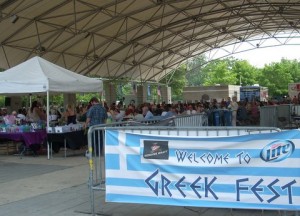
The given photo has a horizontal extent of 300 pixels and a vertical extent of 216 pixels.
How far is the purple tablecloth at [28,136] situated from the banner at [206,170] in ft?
28.3

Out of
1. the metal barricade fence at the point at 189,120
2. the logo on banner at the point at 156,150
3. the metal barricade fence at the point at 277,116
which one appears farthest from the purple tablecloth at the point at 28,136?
Answer: the metal barricade fence at the point at 277,116

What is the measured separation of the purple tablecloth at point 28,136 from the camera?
14094 millimetres

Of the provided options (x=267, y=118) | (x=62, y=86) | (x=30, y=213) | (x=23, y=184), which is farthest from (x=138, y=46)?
(x=30, y=213)

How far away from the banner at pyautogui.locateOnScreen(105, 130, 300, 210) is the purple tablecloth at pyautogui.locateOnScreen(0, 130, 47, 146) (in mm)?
8628

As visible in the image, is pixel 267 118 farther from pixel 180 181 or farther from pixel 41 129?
pixel 180 181

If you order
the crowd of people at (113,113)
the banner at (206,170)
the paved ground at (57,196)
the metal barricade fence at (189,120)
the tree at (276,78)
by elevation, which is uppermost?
the tree at (276,78)

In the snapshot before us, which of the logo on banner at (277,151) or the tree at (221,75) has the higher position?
the tree at (221,75)

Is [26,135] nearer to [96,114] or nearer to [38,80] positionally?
[38,80]

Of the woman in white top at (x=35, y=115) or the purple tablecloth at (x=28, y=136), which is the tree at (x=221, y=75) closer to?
the woman in white top at (x=35, y=115)

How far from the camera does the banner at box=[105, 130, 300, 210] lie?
17.1ft

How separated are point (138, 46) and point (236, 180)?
33.8 metres

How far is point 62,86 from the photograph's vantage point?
1409 cm

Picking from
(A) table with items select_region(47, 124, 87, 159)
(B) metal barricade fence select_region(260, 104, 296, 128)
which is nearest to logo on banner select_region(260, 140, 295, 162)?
(A) table with items select_region(47, 124, 87, 159)

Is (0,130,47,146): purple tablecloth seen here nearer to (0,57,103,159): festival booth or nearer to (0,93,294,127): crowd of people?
(0,57,103,159): festival booth
